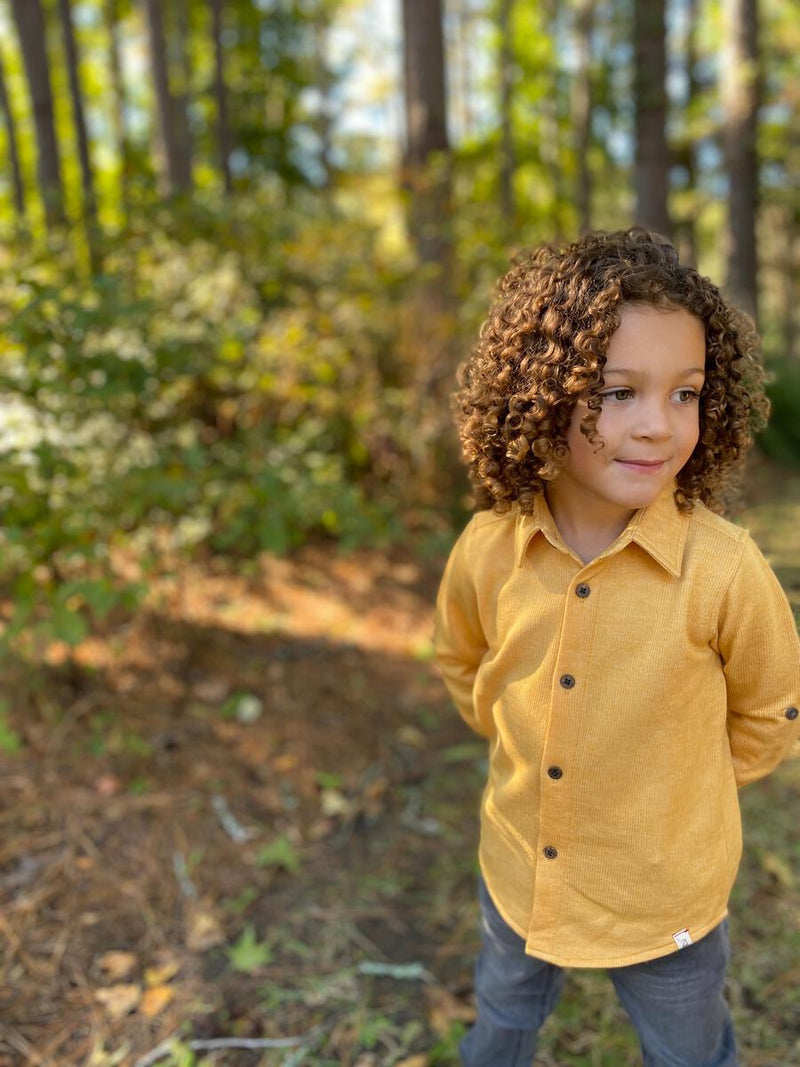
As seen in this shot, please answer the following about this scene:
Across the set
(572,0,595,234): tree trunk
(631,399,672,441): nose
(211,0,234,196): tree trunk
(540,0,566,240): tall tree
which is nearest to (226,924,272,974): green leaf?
(631,399,672,441): nose

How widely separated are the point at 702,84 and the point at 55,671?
17.6 meters

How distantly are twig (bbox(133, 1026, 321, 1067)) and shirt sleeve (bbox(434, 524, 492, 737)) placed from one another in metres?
1.03

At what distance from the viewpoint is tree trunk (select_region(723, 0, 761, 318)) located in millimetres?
8930

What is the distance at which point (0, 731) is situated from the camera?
8.36 feet

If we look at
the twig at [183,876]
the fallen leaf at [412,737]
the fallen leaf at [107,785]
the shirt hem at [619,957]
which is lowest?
the fallen leaf at [412,737]

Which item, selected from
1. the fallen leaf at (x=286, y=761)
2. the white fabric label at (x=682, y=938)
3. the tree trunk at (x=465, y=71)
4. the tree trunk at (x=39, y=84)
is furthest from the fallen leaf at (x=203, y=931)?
the tree trunk at (x=465, y=71)

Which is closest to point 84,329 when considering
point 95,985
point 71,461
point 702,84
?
point 71,461

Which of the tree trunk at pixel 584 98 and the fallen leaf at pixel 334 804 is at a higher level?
the tree trunk at pixel 584 98

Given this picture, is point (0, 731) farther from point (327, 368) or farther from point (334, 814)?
point (327, 368)

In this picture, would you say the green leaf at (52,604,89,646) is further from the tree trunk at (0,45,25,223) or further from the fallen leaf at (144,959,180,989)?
the tree trunk at (0,45,25,223)

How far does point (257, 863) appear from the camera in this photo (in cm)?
274

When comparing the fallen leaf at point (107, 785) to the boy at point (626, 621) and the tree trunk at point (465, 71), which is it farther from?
the tree trunk at point (465, 71)

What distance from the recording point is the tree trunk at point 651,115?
304 inches

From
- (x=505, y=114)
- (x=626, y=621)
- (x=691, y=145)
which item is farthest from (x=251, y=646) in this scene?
(x=691, y=145)
